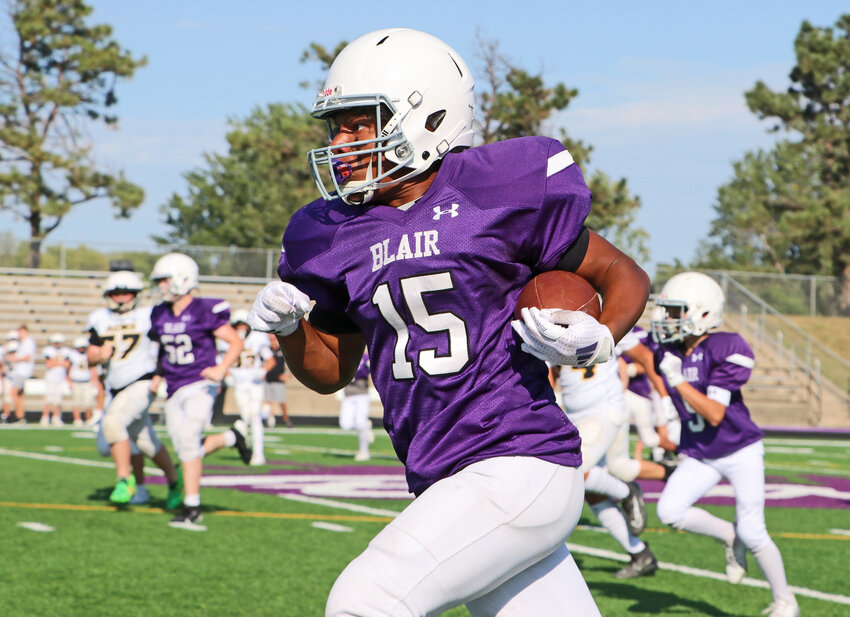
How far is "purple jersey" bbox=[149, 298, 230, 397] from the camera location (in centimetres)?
869

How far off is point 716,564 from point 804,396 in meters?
19.7

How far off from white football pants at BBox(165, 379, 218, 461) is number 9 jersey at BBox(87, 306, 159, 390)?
72 cm

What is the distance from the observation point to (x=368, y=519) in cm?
893

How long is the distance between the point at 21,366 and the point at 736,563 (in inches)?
614

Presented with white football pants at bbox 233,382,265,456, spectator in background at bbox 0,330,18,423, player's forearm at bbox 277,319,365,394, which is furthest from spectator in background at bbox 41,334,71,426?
player's forearm at bbox 277,319,365,394

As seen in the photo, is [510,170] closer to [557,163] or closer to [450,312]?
[557,163]

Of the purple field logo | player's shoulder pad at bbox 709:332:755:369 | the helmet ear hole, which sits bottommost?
the purple field logo

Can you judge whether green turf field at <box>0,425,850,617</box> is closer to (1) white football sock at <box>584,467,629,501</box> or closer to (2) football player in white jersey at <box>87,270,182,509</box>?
(2) football player in white jersey at <box>87,270,182,509</box>

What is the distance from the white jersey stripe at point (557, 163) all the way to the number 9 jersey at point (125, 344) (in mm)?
6638

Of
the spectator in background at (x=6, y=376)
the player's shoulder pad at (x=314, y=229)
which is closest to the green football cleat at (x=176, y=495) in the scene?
the player's shoulder pad at (x=314, y=229)

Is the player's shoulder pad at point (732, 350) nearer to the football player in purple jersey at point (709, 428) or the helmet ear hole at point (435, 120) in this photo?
the football player in purple jersey at point (709, 428)

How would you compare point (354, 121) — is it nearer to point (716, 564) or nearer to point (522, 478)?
point (522, 478)

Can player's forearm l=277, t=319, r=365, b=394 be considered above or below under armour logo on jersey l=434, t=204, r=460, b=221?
below

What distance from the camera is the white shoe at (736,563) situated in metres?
6.38
